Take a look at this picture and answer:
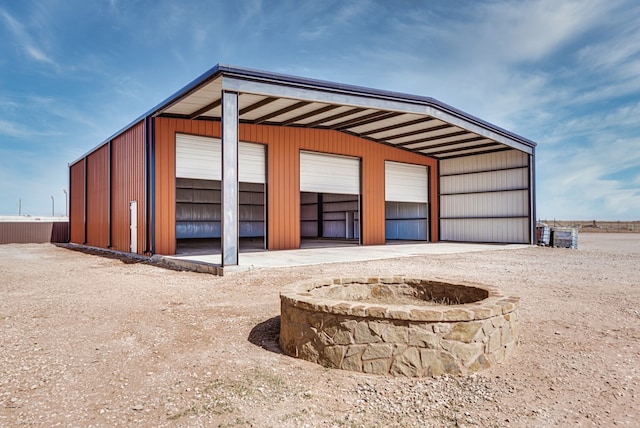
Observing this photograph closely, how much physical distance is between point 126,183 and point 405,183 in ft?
46.6

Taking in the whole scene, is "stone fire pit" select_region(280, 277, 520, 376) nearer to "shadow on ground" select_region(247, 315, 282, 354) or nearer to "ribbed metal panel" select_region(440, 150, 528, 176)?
"shadow on ground" select_region(247, 315, 282, 354)

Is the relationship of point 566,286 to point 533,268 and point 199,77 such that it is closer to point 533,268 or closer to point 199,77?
point 533,268

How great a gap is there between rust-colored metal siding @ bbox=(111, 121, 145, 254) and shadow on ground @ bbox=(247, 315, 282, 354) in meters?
11.3

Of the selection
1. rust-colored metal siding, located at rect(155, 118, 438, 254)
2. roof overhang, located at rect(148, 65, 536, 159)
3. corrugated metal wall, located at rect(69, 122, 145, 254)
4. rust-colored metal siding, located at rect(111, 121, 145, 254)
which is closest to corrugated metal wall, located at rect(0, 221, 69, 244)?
corrugated metal wall, located at rect(69, 122, 145, 254)

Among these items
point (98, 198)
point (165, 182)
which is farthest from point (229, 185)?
point (98, 198)

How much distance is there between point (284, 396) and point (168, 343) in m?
2.18

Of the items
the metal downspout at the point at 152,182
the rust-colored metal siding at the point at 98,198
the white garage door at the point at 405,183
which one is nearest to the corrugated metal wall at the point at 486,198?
the white garage door at the point at 405,183

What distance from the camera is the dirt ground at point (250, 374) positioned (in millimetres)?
3432

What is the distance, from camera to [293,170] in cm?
1767

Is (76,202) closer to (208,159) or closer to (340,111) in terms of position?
(208,159)

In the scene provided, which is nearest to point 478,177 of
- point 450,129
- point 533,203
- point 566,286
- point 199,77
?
point 533,203

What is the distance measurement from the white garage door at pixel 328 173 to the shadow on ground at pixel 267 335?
492 inches

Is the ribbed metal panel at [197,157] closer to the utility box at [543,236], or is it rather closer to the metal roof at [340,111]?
the metal roof at [340,111]

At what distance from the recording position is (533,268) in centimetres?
1215
